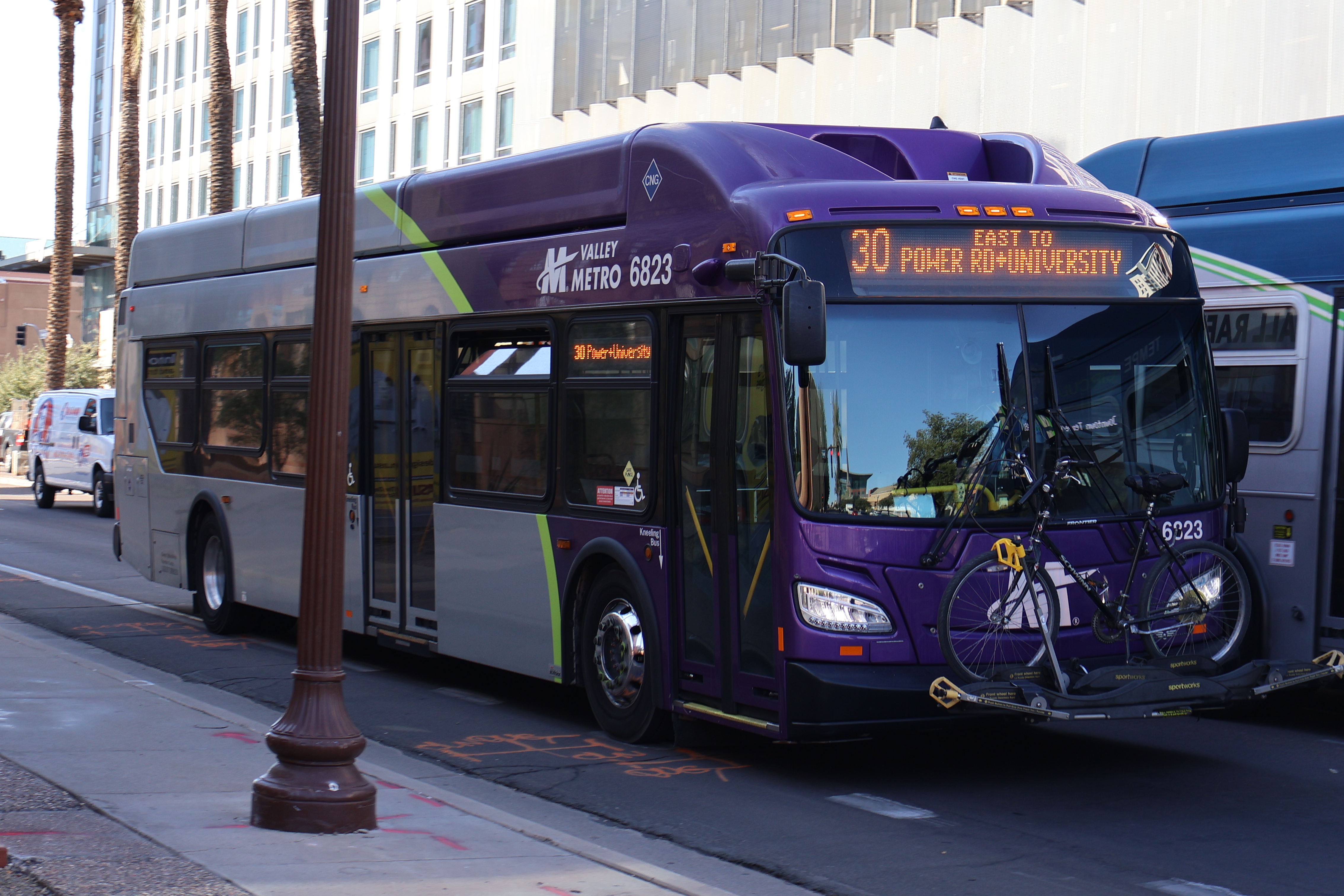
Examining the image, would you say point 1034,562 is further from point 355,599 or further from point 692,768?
point 355,599

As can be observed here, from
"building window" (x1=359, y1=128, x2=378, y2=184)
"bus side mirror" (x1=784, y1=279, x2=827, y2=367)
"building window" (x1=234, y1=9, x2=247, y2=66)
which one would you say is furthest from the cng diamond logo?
"building window" (x1=234, y1=9, x2=247, y2=66)

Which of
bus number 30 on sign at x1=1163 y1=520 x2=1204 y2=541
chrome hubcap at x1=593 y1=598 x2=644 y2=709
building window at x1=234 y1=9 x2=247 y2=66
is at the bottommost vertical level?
chrome hubcap at x1=593 y1=598 x2=644 y2=709

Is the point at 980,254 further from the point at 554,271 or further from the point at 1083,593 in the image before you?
the point at 554,271

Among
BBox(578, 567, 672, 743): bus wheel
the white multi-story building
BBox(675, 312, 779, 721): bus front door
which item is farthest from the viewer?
the white multi-story building

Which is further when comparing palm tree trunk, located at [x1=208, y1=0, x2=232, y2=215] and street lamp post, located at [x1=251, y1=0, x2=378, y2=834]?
palm tree trunk, located at [x1=208, y1=0, x2=232, y2=215]

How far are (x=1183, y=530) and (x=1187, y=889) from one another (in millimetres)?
2437

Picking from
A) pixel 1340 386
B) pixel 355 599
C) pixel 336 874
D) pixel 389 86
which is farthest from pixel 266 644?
pixel 389 86

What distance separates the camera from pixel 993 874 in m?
6.27

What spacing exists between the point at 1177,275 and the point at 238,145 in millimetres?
54945

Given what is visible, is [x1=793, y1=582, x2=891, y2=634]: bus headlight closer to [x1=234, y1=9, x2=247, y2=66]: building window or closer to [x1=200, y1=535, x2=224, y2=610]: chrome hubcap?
[x1=200, y1=535, x2=224, y2=610]: chrome hubcap

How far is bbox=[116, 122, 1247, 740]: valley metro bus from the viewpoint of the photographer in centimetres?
745

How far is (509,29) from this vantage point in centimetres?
4225

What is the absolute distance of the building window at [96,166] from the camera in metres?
73.4

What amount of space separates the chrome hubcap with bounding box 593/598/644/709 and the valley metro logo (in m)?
1.94
